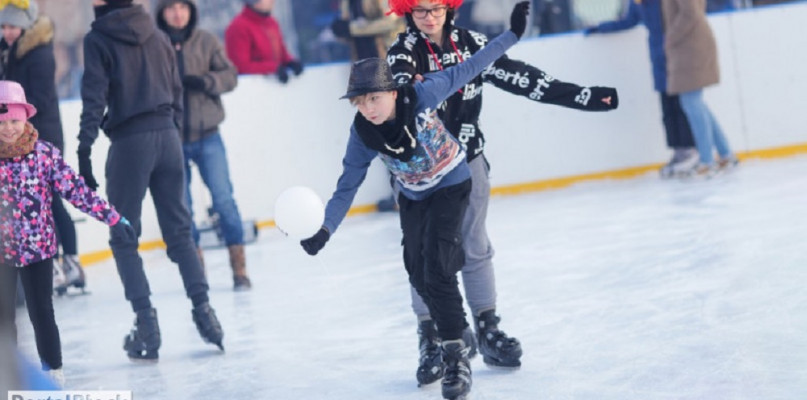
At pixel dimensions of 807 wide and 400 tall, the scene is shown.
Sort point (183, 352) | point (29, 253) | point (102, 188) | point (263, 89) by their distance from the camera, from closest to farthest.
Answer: point (29, 253) < point (183, 352) < point (102, 188) < point (263, 89)

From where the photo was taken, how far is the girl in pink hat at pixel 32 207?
159 inches

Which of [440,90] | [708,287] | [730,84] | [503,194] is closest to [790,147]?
[730,84]

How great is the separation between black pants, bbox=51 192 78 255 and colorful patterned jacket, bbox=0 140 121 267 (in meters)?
2.29

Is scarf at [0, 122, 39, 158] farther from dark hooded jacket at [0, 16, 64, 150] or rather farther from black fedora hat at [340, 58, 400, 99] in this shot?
dark hooded jacket at [0, 16, 64, 150]

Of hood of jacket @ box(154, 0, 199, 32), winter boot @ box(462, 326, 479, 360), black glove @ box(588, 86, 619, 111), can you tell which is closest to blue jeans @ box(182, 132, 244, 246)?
hood of jacket @ box(154, 0, 199, 32)

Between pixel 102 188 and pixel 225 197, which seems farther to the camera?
pixel 102 188

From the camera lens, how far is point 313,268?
22.5 feet

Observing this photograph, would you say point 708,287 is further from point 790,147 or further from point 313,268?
point 790,147

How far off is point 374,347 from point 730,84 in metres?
5.22

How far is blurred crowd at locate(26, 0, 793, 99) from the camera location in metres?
9.16

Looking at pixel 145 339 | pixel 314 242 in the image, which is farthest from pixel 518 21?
pixel 145 339

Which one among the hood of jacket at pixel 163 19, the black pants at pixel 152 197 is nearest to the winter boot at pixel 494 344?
the black pants at pixel 152 197

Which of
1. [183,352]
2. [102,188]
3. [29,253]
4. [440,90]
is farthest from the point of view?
[102,188]

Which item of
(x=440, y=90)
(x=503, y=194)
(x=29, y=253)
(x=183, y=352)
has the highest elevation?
(x=440, y=90)
